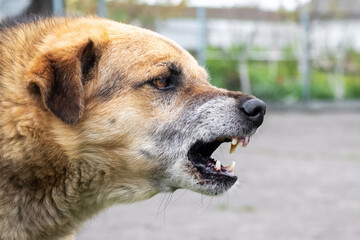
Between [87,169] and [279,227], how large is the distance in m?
3.64

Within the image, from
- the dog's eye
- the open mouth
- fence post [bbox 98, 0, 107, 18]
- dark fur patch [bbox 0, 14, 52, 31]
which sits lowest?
fence post [bbox 98, 0, 107, 18]

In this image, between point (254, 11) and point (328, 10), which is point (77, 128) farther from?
point (328, 10)

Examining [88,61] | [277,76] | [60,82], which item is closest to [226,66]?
[277,76]

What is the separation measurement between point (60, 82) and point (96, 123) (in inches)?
12.8

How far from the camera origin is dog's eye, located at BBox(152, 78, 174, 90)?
141 inches

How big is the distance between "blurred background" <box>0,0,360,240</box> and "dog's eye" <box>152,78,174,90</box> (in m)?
0.78

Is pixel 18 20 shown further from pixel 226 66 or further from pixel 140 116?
pixel 226 66

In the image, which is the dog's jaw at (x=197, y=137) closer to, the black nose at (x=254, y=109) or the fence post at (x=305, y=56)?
the black nose at (x=254, y=109)

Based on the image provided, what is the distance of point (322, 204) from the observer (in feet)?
24.7

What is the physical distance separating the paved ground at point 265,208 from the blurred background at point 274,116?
0.01 metres

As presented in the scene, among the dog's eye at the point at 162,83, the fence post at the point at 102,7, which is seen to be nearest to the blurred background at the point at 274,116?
the fence post at the point at 102,7

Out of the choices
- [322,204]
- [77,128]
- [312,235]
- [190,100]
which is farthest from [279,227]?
[77,128]

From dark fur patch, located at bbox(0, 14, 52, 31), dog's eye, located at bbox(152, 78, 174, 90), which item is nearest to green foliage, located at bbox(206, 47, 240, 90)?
dark fur patch, located at bbox(0, 14, 52, 31)

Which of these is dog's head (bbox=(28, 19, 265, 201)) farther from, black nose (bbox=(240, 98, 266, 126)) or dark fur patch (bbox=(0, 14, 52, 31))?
dark fur patch (bbox=(0, 14, 52, 31))
